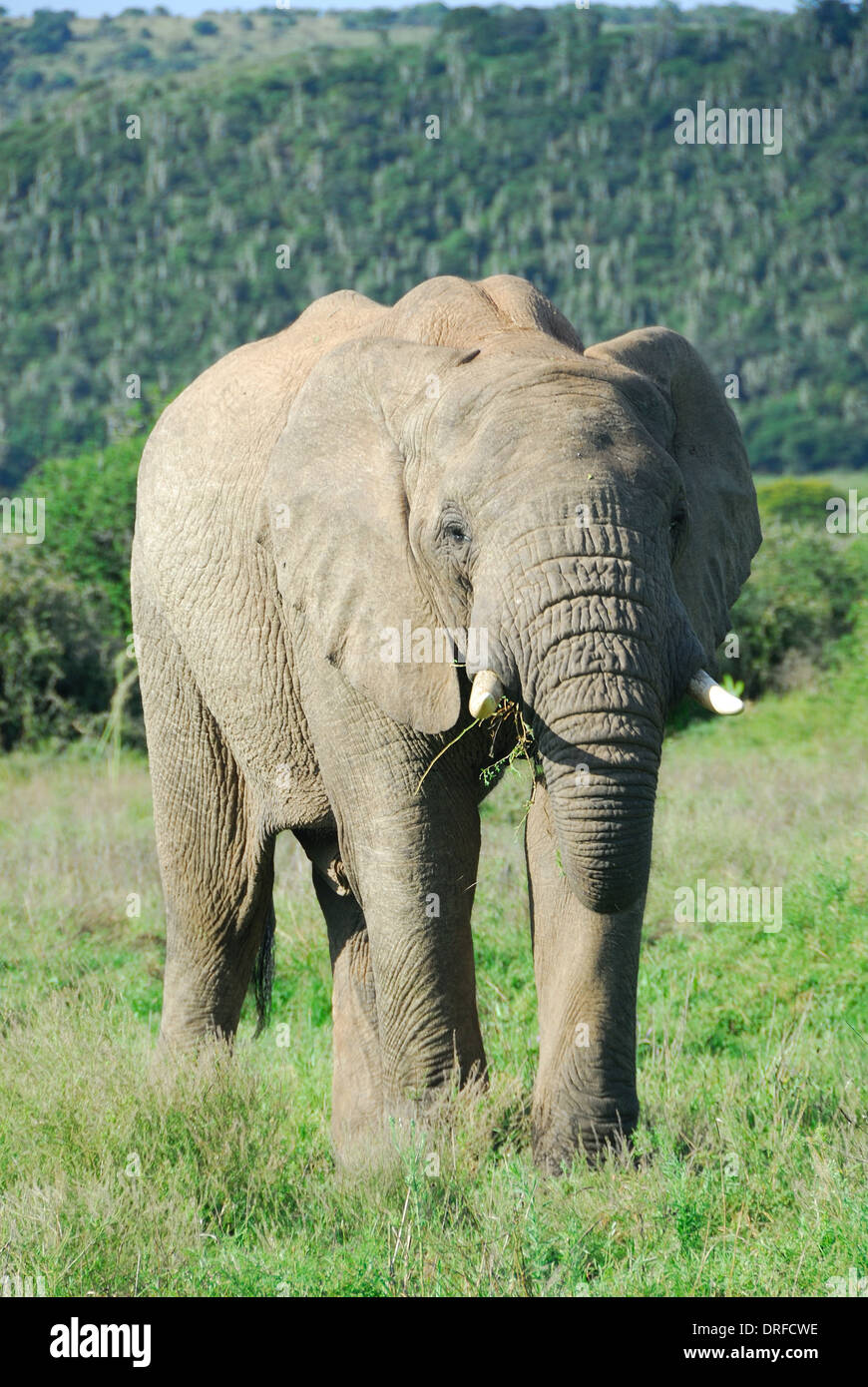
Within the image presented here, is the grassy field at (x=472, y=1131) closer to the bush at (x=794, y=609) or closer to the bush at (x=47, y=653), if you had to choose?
the bush at (x=47, y=653)

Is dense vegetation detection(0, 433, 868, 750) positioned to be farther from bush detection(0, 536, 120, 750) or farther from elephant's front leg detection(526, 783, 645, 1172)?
elephant's front leg detection(526, 783, 645, 1172)

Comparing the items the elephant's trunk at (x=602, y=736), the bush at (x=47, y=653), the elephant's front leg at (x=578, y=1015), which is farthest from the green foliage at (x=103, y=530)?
the elephant's trunk at (x=602, y=736)

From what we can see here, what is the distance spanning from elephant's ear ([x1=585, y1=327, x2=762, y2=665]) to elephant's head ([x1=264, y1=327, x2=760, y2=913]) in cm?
1

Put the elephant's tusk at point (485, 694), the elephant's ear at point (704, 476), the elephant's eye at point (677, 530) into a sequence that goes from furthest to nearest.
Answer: the elephant's ear at point (704, 476) < the elephant's eye at point (677, 530) < the elephant's tusk at point (485, 694)

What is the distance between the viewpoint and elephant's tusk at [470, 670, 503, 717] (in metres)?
4.23

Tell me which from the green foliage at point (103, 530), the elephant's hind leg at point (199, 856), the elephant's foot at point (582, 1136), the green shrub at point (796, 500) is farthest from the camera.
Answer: the green shrub at point (796, 500)

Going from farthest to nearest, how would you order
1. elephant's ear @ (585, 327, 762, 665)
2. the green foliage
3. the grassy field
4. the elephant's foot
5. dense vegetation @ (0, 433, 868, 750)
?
the green foliage, dense vegetation @ (0, 433, 868, 750), elephant's ear @ (585, 327, 762, 665), the elephant's foot, the grassy field

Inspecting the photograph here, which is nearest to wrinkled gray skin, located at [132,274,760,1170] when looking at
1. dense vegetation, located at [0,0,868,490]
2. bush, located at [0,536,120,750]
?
bush, located at [0,536,120,750]

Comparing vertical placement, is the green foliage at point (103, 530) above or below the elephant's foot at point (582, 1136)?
below

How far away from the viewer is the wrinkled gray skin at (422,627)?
167 inches

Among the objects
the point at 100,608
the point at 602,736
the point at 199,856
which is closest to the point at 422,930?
the point at 602,736

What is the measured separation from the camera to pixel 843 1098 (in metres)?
5.70

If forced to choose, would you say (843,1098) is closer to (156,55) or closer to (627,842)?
(627,842)

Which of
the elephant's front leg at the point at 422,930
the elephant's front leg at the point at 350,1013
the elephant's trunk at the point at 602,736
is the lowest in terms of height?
the elephant's front leg at the point at 350,1013
